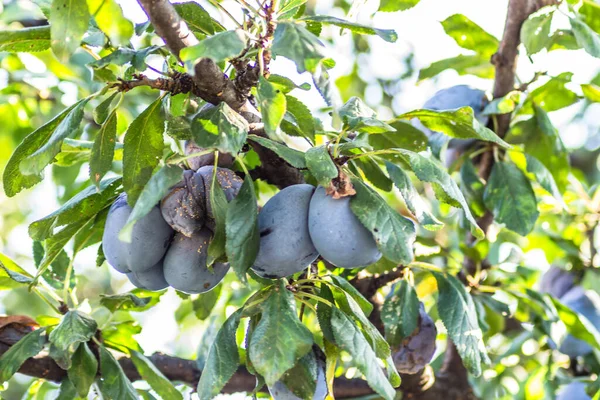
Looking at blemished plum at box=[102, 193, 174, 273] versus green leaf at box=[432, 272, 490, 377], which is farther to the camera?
green leaf at box=[432, 272, 490, 377]

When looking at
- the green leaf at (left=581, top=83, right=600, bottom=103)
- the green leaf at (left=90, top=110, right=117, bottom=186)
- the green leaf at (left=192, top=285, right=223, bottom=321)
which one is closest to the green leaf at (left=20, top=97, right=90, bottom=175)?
the green leaf at (left=90, top=110, right=117, bottom=186)

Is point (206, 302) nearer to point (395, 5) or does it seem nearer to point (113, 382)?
point (113, 382)

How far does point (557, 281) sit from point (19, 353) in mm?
1572

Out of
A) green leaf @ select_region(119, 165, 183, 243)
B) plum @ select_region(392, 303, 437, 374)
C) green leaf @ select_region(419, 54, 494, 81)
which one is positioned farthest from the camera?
green leaf @ select_region(419, 54, 494, 81)

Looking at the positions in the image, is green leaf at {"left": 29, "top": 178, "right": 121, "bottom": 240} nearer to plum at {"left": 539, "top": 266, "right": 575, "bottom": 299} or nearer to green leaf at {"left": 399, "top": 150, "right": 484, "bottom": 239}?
green leaf at {"left": 399, "top": 150, "right": 484, "bottom": 239}

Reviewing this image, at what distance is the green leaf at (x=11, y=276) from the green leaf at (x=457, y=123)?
647 millimetres

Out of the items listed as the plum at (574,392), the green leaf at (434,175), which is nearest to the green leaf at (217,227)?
the green leaf at (434,175)

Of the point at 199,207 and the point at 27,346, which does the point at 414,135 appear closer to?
the point at 199,207

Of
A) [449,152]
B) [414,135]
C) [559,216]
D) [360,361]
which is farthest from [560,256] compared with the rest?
[360,361]

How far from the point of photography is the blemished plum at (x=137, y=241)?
90 cm

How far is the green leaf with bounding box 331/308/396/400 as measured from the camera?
33.4 inches

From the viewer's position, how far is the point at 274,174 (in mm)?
1118

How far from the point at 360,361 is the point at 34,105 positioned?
1.53 metres

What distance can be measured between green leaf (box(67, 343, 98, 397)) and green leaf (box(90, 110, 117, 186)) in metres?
0.32
